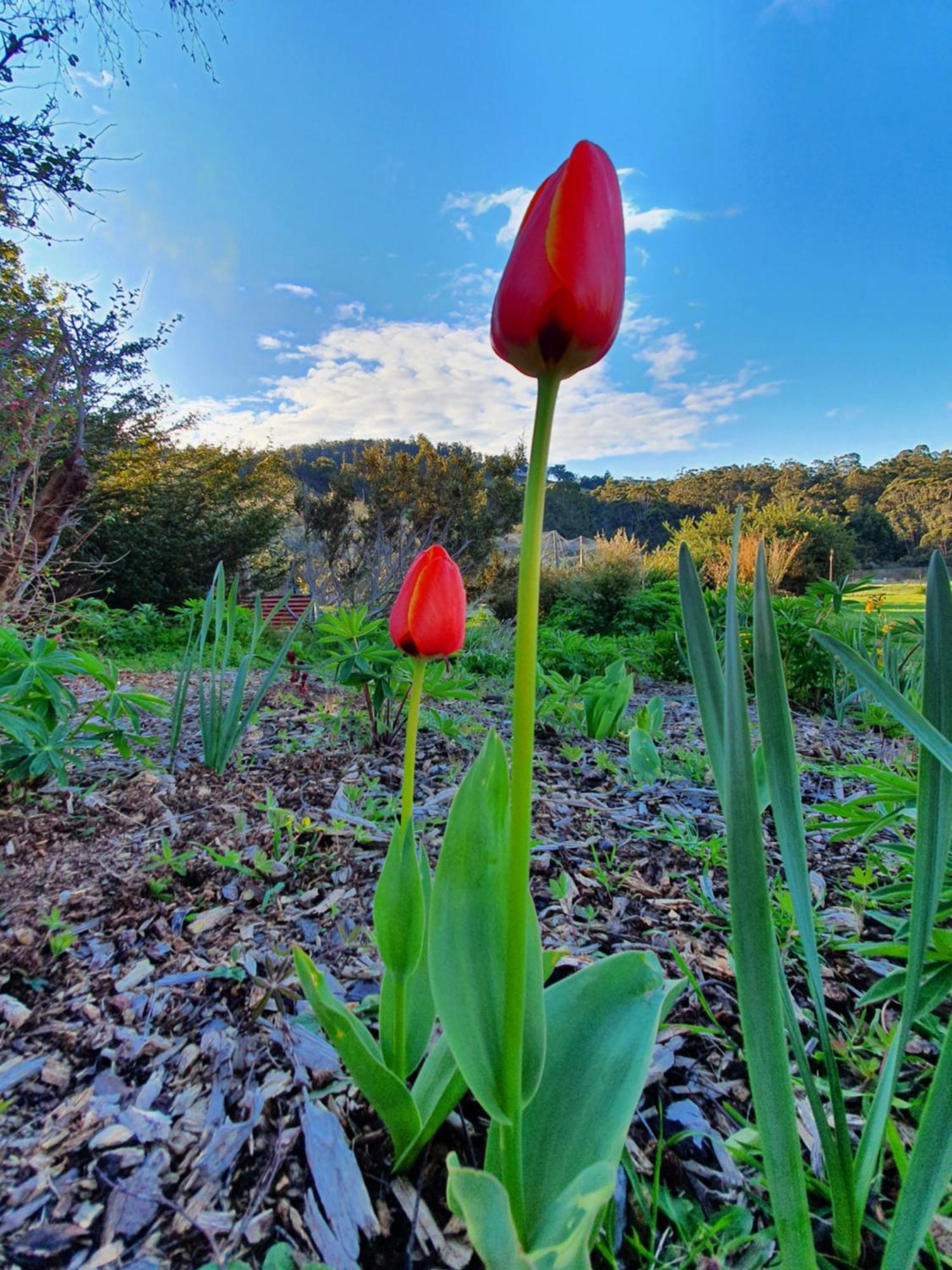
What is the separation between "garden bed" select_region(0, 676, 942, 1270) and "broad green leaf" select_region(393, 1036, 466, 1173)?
37mm

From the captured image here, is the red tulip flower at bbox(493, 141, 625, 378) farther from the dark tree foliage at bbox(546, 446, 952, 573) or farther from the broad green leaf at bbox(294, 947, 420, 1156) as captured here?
the dark tree foliage at bbox(546, 446, 952, 573)

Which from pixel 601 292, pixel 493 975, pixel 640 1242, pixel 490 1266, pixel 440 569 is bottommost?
pixel 640 1242

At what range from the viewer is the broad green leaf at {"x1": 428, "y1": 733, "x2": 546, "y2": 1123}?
458 millimetres

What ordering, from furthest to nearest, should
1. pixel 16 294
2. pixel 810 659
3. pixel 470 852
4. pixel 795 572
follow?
pixel 795 572 → pixel 16 294 → pixel 810 659 → pixel 470 852

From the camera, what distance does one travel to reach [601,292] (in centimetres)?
41

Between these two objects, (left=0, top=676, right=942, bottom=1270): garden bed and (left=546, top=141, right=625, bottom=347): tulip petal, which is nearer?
(left=546, top=141, right=625, bottom=347): tulip petal

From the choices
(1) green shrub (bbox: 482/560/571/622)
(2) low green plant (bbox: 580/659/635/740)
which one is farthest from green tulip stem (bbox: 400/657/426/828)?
(1) green shrub (bbox: 482/560/571/622)

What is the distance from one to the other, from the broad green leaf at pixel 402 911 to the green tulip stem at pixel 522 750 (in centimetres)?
16

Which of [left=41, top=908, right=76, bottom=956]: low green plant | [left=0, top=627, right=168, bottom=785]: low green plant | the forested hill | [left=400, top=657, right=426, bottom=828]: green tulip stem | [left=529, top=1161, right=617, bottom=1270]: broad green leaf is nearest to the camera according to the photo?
[left=529, top=1161, right=617, bottom=1270]: broad green leaf

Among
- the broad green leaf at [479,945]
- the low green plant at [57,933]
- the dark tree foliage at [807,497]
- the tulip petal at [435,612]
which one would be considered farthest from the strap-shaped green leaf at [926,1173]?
the dark tree foliage at [807,497]

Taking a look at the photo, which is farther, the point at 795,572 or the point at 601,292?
the point at 795,572

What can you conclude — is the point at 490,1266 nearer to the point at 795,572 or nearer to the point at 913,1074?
the point at 913,1074

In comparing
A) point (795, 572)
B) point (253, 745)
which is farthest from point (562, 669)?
point (795, 572)

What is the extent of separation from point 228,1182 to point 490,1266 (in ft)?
1.13
